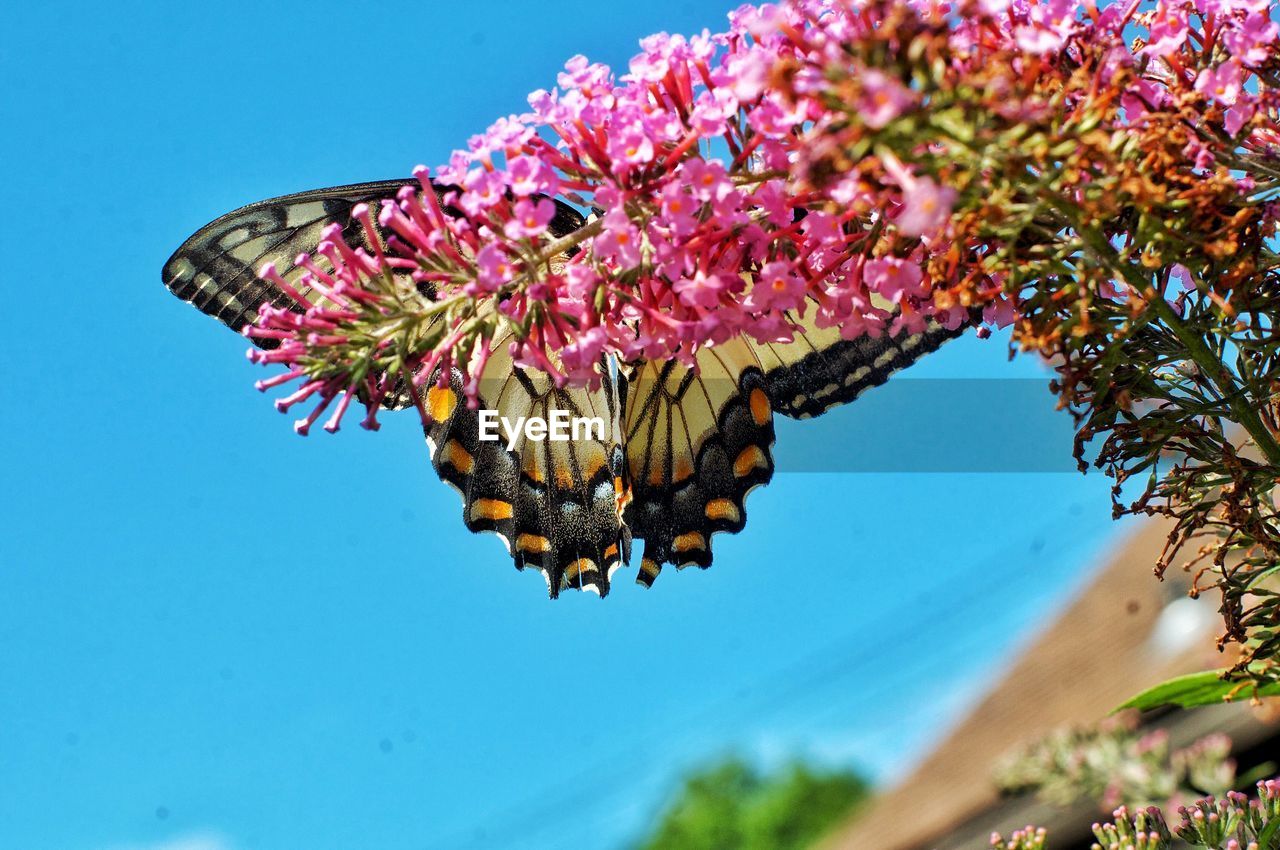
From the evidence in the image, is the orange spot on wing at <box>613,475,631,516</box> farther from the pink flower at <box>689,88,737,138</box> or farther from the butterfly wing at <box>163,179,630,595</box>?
the pink flower at <box>689,88,737,138</box>

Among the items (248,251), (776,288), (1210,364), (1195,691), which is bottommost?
(1195,691)

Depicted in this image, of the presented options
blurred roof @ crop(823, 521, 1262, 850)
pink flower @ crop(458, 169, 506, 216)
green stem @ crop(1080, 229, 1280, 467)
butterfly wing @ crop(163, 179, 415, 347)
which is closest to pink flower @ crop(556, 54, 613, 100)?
pink flower @ crop(458, 169, 506, 216)

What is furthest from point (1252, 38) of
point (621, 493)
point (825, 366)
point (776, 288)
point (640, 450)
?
point (640, 450)

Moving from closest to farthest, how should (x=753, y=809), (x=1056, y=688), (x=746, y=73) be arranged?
(x=746, y=73) < (x=1056, y=688) < (x=753, y=809)

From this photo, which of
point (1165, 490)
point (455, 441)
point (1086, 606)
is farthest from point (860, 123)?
point (1086, 606)

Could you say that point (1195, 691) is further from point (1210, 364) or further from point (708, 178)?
point (708, 178)

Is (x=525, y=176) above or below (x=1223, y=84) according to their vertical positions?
above

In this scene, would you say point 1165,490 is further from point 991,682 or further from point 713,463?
point 991,682
